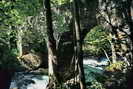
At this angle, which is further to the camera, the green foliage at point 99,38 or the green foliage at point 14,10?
the green foliage at point 99,38

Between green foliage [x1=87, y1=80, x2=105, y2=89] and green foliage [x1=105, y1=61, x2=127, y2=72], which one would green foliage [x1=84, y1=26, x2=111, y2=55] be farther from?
green foliage [x1=87, y1=80, x2=105, y2=89]

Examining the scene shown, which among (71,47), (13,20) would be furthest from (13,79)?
(71,47)

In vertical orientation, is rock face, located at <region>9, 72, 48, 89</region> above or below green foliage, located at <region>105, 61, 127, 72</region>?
below

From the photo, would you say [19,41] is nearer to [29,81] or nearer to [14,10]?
[29,81]

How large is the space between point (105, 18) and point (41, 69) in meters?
6.94

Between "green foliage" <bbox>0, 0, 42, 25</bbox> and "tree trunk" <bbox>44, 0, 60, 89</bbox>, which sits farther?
"green foliage" <bbox>0, 0, 42, 25</bbox>

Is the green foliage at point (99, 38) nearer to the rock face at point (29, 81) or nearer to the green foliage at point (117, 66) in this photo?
the green foliage at point (117, 66)

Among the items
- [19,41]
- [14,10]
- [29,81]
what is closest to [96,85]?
[29,81]

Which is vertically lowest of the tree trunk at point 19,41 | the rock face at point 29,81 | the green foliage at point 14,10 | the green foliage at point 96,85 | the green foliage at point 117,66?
the rock face at point 29,81

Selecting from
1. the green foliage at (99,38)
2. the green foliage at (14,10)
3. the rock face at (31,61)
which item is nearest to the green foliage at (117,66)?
the green foliage at (99,38)

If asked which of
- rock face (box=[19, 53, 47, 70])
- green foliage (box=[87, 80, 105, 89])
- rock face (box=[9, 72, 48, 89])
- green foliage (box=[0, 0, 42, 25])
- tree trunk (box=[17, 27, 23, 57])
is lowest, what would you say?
rock face (box=[9, 72, 48, 89])

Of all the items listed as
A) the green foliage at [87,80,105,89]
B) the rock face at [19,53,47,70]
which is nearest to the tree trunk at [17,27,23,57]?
the rock face at [19,53,47,70]

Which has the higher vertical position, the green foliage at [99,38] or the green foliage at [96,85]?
the green foliage at [99,38]

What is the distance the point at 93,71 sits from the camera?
20.1 meters
